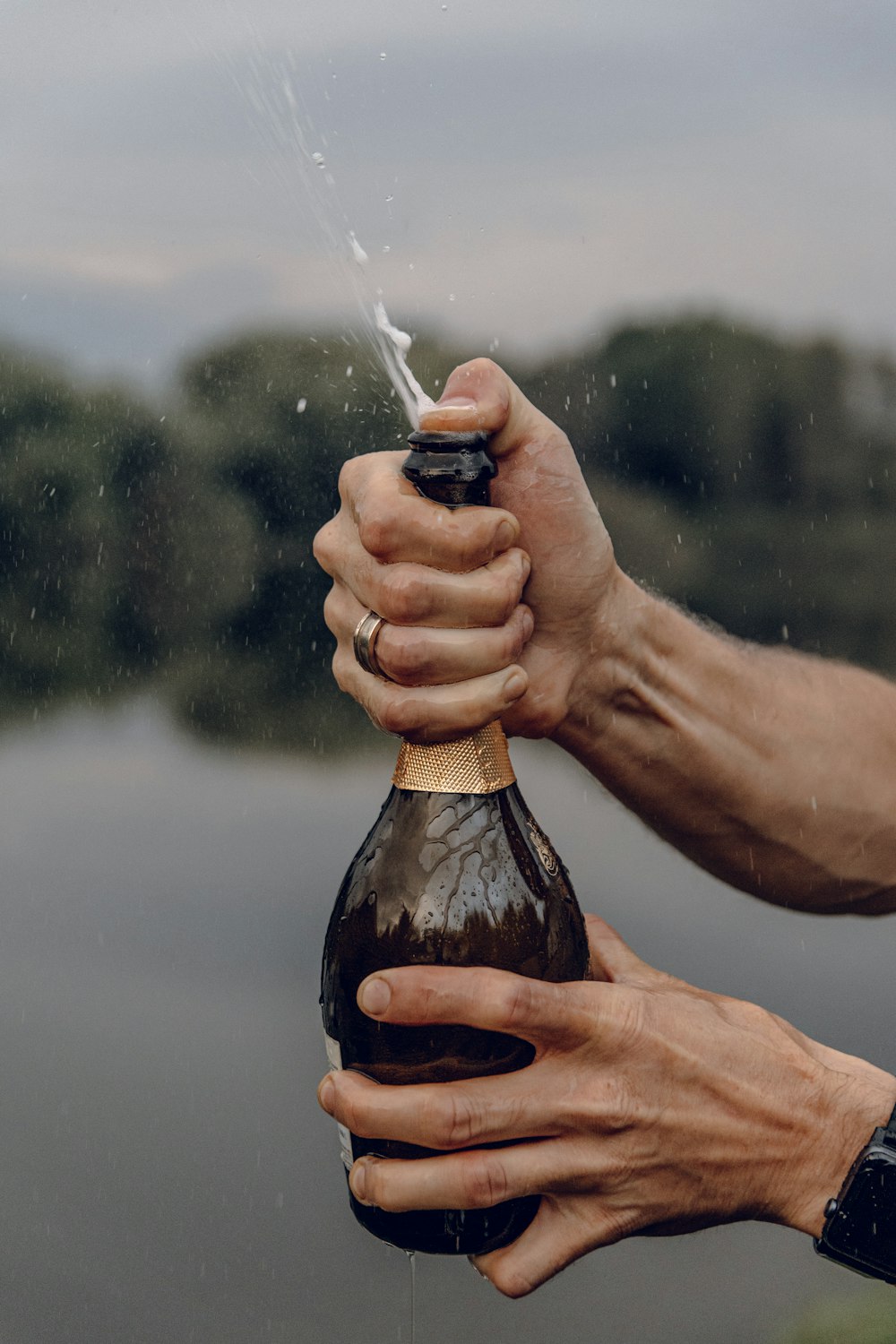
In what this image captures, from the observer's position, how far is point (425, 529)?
1049mm

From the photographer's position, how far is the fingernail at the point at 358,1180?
1065 millimetres

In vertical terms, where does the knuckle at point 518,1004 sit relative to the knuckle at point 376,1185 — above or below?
above

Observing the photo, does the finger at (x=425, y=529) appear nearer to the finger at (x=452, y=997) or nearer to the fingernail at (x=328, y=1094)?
the finger at (x=452, y=997)

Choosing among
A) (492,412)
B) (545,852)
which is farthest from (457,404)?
(545,852)

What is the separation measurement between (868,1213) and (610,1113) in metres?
0.34

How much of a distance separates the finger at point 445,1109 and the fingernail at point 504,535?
0.49 m

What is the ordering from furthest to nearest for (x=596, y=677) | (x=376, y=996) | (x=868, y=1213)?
(x=596, y=677), (x=868, y=1213), (x=376, y=996)

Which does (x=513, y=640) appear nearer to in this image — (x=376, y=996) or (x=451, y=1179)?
(x=376, y=996)

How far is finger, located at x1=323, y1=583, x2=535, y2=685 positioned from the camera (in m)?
1.06

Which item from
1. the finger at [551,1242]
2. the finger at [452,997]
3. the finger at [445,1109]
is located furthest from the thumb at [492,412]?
the finger at [551,1242]

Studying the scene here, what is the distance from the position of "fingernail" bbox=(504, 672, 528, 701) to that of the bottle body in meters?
0.09

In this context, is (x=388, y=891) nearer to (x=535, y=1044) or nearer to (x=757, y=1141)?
(x=535, y=1044)

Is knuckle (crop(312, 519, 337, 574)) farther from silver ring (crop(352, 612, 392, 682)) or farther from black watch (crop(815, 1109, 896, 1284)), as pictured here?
black watch (crop(815, 1109, 896, 1284))

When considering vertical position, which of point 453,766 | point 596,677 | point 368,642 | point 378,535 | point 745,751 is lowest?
point 745,751
